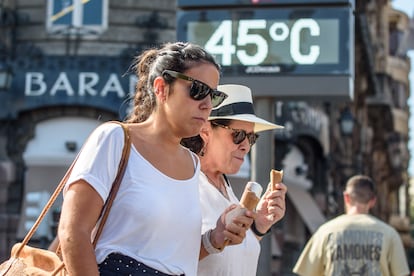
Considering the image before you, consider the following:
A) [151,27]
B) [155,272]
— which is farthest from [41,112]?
[155,272]

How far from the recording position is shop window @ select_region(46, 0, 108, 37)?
61.2 feet

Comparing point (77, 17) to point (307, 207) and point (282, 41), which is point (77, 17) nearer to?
point (307, 207)

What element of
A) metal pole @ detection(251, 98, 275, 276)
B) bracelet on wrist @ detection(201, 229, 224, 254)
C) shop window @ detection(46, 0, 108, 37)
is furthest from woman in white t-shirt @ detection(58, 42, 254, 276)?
shop window @ detection(46, 0, 108, 37)

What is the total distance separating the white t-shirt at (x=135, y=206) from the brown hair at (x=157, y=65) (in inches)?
12.5

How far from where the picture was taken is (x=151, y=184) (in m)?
3.52

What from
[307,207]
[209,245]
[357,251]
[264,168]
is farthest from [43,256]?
[307,207]

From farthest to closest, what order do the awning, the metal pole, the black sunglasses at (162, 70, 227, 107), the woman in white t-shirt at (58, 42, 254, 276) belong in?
the awning
the metal pole
the black sunglasses at (162, 70, 227, 107)
the woman in white t-shirt at (58, 42, 254, 276)

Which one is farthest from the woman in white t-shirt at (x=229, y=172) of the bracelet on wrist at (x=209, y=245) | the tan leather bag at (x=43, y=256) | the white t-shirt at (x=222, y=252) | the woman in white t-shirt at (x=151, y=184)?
the tan leather bag at (x=43, y=256)

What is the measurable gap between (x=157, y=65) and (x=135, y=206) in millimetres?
621

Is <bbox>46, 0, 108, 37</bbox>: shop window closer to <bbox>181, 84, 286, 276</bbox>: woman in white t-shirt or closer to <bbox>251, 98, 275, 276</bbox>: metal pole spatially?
<bbox>251, 98, 275, 276</bbox>: metal pole

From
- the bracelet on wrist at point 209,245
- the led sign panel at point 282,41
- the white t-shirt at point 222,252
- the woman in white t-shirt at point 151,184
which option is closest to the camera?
the woman in white t-shirt at point 151,184

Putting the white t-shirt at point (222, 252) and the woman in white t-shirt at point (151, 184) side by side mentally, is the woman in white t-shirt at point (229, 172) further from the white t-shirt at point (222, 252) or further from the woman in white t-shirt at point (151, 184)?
the woman in white t-shirt at point (151, 184)

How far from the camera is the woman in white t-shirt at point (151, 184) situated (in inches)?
131

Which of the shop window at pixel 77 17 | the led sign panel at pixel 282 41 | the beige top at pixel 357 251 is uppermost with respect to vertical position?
the shop window at pixel 77 17
